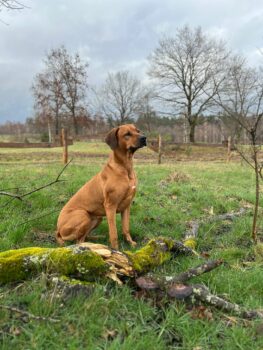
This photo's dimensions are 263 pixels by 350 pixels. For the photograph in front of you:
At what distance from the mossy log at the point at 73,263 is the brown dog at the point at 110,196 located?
1735 millimetres

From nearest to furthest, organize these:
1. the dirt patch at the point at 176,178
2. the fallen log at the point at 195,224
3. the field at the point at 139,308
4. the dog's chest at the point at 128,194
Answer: the field at the point at 139,308
the fallen log at the point at 195,224
the dog's chest at the point at 128,194
the dirt patch at the point at 176,178

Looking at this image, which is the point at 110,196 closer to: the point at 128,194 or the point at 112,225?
the point at 128,194

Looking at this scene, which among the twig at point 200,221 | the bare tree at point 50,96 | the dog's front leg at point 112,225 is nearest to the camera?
the dog's front leg at point 112,225

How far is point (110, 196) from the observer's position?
5012mm

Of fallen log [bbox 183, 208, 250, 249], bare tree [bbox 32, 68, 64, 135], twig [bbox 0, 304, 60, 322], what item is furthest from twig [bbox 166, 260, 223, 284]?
bare tree [bbox 32, 68, 64, 135]

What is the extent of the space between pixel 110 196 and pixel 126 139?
0.91 m

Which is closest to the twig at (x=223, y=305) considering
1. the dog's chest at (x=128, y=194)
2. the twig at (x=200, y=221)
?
the twig at (x=200, y=221)

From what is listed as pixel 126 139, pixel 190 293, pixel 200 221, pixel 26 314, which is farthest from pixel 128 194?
pixel 26 314

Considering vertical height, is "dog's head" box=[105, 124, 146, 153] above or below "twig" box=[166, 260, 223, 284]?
above

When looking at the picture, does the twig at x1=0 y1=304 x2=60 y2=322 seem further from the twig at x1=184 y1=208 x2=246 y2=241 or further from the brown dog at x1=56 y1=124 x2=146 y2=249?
the twig at x1=184 y1=208 x2=246 y2=241

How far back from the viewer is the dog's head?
16.8 ft

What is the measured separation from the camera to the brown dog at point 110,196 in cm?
499

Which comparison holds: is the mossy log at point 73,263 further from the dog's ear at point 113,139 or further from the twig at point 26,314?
the dog's ear at point 113,139

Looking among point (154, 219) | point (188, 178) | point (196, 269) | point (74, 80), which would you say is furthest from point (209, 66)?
point (196, 269)
